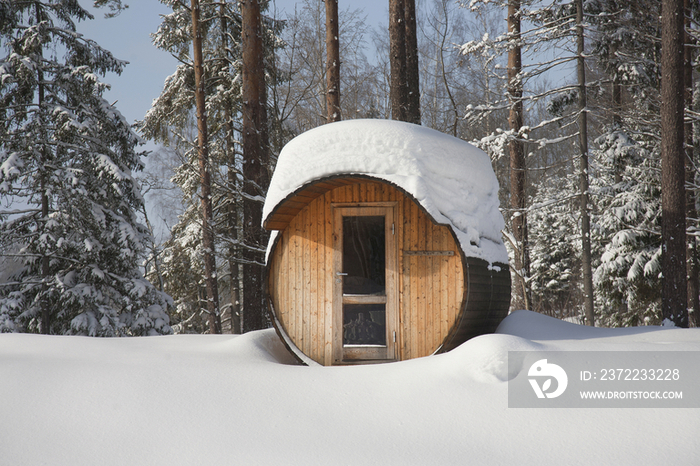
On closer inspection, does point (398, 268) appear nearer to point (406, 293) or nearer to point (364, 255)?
point (406, 293)

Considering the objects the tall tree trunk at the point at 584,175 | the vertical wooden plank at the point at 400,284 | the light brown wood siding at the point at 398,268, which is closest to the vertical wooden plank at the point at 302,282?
the light brown wood siding at the point at 398,268

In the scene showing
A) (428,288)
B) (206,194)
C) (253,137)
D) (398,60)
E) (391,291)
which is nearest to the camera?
(428,288)

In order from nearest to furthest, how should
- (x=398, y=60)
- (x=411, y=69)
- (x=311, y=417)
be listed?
(x=311, y=417)
(x=398, y=60)
(x=411, y=69)

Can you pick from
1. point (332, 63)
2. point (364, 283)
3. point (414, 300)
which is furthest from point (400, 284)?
point (332, 63)

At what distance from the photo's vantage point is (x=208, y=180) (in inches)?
443

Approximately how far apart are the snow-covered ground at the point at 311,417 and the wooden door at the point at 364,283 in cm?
91

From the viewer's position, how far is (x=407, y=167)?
5457mm

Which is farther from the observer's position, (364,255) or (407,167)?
(364,255)

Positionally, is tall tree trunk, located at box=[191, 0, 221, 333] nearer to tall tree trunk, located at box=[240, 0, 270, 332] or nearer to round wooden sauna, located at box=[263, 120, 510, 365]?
tall tree trunk, located at box=[240, 0, 270, 332]

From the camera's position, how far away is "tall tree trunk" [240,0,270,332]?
35.2 feet

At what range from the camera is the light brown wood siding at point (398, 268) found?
5832 mm

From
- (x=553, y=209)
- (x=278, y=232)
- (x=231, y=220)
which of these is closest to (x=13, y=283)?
(x=231, y=220)

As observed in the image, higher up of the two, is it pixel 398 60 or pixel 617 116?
pixel 398 60

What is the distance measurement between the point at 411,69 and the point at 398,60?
310 millimetres
